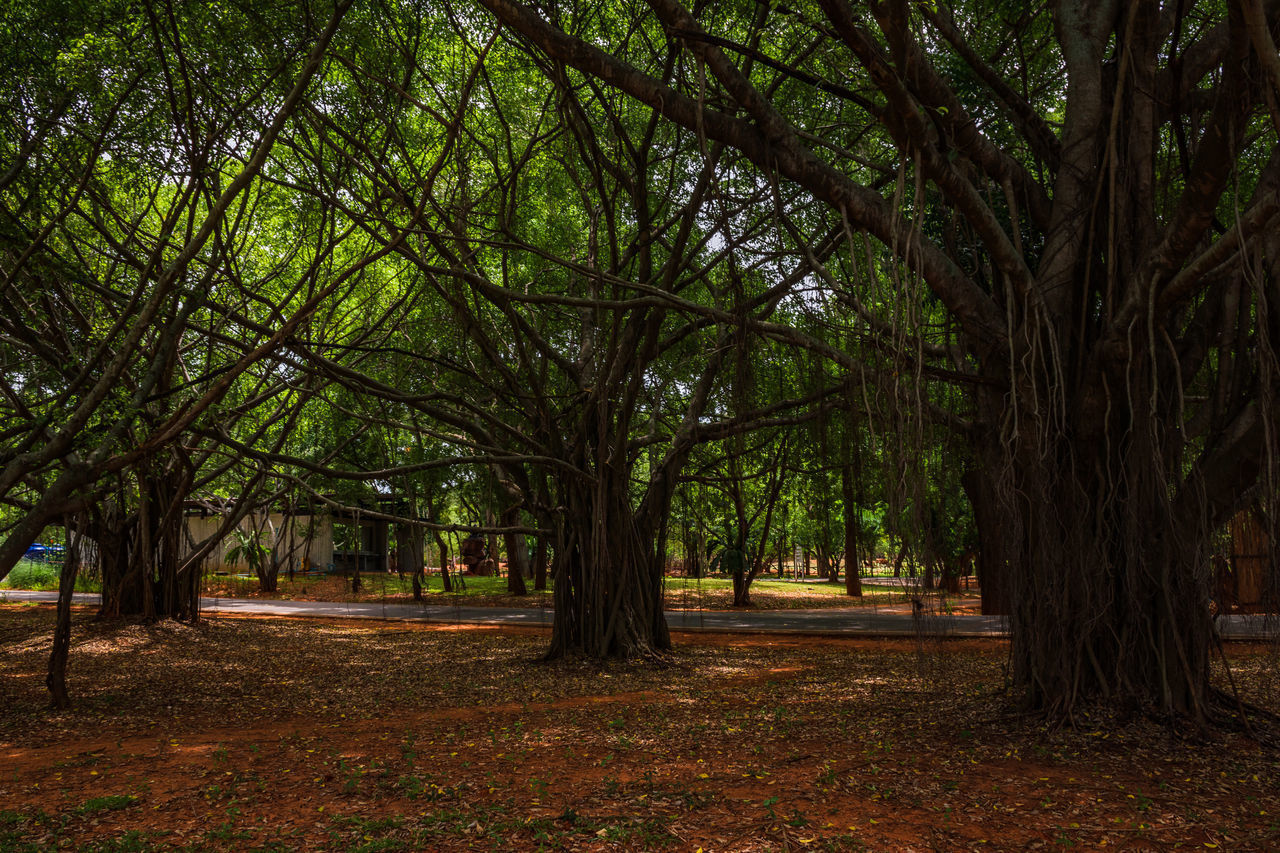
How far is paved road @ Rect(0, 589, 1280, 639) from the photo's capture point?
42.1 feet

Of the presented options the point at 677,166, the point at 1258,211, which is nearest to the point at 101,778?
the point at 1258,211

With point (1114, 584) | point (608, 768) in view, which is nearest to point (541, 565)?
point (608, 768)

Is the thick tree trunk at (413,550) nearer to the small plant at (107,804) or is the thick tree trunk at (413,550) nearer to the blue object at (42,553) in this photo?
the small plant at (107,804)

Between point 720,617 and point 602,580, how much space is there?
758 cm

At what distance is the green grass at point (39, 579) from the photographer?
23.9 metres

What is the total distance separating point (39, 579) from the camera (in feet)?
84.0

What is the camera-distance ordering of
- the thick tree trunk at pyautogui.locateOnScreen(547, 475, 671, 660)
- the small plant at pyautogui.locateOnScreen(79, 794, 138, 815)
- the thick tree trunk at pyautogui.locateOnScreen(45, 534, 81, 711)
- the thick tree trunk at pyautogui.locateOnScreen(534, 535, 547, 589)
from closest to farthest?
the small plant at pyautogui.locateOnScreen(79, 794, 138, 815), the thick tree trunk at pyautogui.locateOnScreen(45, 534, 81, 711), the thick tree trunk at pyautogui.locateOnScreen(547, 475, 671, 660), the thick tree trunk at pyautogui.locateOnScreen(534, 535, 547, 589)

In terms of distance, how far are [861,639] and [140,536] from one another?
10517 millimetres

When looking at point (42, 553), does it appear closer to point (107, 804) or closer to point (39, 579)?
point (39, 579)

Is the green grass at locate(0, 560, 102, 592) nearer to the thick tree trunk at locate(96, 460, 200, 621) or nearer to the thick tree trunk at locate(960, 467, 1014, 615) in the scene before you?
the thick tree trunk at locate(96, 460, 200, 621)

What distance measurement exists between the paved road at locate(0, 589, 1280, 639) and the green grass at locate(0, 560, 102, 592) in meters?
2.43

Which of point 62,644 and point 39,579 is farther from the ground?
point 62,644

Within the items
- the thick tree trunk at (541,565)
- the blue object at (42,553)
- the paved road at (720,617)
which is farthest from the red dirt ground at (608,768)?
the blue object at (42,553)

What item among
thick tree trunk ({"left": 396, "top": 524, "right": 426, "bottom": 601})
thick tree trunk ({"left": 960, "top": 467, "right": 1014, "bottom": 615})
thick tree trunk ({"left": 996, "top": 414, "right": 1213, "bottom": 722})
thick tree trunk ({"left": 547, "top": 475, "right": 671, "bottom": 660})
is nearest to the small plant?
thick tree trunk ({"left": 396, "top": 524, "right": 426, "bottom": 601})
